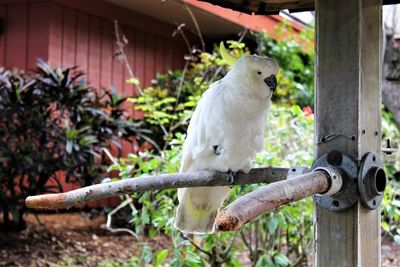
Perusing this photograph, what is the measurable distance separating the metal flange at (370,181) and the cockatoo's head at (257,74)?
0.65 m

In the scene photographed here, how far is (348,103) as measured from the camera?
1324mm

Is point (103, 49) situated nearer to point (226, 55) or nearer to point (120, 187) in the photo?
point (226, 55)

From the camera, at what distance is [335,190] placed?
1274 millimetres

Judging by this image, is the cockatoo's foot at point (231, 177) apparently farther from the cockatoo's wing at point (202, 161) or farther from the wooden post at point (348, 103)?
the wooden post at point (348, 103)

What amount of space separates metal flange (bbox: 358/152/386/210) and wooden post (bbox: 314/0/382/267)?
19 mm

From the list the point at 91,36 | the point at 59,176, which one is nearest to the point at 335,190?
the point at 59,176

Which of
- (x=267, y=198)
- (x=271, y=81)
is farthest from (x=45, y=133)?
(x=267, y=198)

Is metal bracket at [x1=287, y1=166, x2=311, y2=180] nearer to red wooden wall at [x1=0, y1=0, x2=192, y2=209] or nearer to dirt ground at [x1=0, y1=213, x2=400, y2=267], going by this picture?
dirt ground at [x1=0, y1=213, x2=400, y2=267]

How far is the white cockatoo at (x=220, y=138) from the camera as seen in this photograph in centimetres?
208

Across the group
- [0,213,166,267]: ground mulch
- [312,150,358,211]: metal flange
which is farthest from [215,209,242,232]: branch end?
[0,213,166,267]: ground mulch

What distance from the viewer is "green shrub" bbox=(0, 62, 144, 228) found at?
4.03 m

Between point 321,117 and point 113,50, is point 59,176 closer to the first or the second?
point 113,50

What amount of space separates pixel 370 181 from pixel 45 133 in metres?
3.22

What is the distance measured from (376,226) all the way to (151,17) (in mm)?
5243
